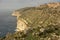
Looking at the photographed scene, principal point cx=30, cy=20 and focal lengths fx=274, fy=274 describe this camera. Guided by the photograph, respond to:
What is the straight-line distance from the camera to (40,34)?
1019cm

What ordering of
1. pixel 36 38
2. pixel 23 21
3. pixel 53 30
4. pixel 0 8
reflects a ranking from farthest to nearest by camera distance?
pixel 0 8 → pixel 23 21 → pixel 53 30 → pixel 36 38

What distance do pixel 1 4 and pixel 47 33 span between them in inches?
2977

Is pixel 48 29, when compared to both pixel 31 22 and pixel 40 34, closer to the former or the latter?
pixel 40 34

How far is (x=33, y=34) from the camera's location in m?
10.1

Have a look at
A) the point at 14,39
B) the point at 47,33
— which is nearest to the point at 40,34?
the point at 47,33

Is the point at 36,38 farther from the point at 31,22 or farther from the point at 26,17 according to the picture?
the point at 26,17

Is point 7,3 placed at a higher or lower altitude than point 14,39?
higher

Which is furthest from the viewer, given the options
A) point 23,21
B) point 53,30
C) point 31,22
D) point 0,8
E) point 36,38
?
point 0,8

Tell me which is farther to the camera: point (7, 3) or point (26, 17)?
point (7, 3)

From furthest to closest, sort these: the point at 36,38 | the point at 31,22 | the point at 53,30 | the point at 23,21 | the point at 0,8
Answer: the point at 0,8
the point at 23,21
the point at 31,22
the point at 53,30
the point at 36,38

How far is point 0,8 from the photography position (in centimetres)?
8312

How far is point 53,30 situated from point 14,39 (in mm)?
1600

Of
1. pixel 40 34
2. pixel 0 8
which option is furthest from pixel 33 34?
pixel 0 8

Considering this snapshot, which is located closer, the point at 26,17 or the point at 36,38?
the point at 36,38
